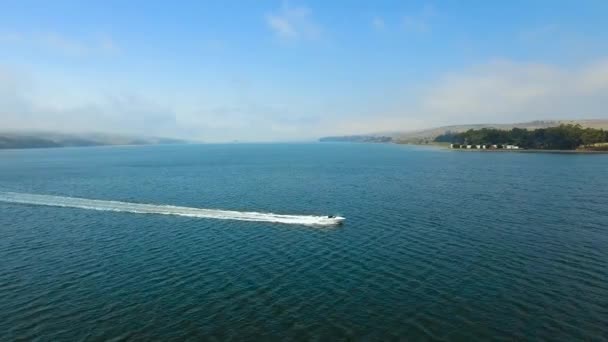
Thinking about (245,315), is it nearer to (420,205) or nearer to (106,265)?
(106,265)

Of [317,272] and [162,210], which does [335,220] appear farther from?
[162,210]

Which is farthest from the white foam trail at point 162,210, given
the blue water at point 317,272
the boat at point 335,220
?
the blue water at point 317,272

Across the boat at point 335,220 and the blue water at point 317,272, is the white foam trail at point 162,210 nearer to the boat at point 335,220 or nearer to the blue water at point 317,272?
the boat at point 335,220

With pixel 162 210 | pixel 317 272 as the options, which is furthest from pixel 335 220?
pixel 162 210

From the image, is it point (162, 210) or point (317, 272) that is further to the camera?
point (162, 210)

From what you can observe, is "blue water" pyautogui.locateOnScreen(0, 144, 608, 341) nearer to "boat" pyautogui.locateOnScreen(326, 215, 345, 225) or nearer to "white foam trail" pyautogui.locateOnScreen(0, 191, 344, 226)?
"boat" pyautogui.locateOnScreen(326, 215, 345, 225)

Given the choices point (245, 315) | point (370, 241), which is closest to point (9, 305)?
point (245, 315)
